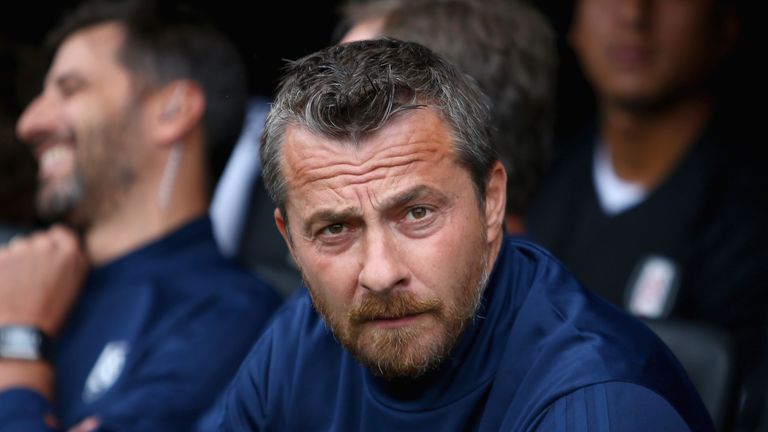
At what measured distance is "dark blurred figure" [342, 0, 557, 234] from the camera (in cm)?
234

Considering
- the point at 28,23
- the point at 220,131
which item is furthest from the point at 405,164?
the point at 28,23

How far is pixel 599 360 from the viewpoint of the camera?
1496mm

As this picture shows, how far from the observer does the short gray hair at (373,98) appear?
155 cm

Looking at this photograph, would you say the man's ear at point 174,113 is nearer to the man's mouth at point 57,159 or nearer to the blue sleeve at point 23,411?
the man's mouth at point 57,159

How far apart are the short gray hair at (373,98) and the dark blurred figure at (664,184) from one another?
4.42 ft

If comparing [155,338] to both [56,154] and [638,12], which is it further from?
[638,12]

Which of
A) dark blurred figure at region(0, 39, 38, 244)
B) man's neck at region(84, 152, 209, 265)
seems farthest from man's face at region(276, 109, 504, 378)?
dark blurred figure at region(0, 39, 38, 244)

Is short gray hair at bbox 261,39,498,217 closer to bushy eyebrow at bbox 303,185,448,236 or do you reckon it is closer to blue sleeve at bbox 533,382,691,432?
bushy eyebrow at bbox 303,185,448,236

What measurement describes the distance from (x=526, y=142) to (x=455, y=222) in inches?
32.3

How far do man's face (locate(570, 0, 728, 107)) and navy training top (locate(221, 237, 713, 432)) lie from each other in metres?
1.40

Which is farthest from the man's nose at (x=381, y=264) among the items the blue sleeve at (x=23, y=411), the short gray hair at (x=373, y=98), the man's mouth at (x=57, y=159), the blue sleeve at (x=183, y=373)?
the man's mouth at (x=57, y=159)

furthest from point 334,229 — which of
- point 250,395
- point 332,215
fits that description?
point 250,395

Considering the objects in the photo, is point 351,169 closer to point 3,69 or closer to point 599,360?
point 599,360

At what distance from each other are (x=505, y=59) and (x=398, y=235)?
2.95 feet
